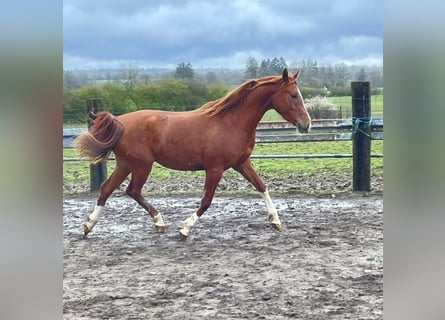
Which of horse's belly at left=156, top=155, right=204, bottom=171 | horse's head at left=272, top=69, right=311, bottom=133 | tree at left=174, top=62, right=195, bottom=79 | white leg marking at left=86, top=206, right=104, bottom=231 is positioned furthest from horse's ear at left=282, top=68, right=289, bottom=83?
white leg marking at left=86, top=206, right=104, bottom=231

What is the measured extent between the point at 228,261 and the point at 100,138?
2.06 feet

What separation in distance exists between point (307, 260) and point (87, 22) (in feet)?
3.44

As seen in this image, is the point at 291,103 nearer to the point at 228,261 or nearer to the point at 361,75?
the point at 361,75

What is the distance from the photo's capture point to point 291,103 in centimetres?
189

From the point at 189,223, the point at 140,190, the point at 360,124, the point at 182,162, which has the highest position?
the point at 360,124

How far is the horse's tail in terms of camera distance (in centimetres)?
190

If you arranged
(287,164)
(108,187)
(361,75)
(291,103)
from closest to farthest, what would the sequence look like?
(361,75), (291,103), (108,187), (287,164)

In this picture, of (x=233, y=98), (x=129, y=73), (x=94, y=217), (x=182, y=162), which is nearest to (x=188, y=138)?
(x=182, y=162)

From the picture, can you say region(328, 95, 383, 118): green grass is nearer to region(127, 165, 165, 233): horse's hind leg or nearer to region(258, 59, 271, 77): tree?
region(258, 59, 271, 77): tree

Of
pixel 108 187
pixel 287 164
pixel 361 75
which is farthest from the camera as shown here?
pixel 287 164

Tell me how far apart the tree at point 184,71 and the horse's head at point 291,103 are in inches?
12.1
